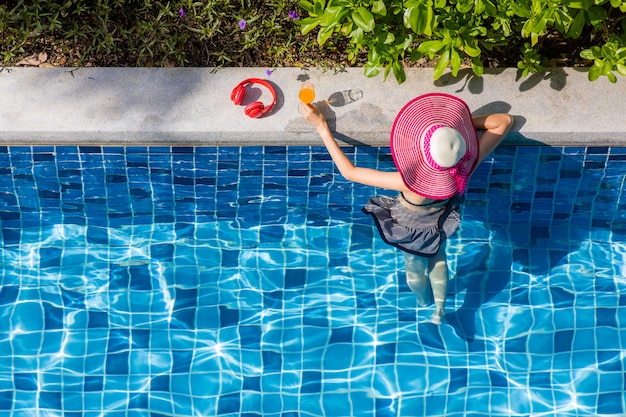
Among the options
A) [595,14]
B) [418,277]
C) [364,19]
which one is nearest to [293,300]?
[418,277]

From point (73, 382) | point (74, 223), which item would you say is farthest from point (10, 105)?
point (73, 382)

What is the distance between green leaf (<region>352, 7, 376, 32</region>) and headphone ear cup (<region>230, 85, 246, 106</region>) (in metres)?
0.75

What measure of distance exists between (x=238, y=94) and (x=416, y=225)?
1104 millimetres

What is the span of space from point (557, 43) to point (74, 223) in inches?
112

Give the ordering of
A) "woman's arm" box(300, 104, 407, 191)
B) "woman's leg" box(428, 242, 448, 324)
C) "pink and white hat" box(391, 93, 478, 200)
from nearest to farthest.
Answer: "pink and white hat" box(391, 93, 478, 200) → "woman's arm" box(300, 104, 407, 191) → "woman's leg" box(428, 242, 448, 324)

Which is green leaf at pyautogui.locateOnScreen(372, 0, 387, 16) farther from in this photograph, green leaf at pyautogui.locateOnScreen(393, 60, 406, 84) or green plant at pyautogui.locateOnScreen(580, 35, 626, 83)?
green plant at pyautogui.locateOnScreen(580, 35, 626, 83)

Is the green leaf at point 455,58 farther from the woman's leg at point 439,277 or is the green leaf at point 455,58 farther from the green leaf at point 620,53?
the woman's leg at point 439,277

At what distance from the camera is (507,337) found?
14.2 feet

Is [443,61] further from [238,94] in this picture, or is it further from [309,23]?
[238,94]

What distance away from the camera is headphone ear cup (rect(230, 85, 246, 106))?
3.83 meters

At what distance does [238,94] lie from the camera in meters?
3.83

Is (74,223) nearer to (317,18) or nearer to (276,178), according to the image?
(276,178)

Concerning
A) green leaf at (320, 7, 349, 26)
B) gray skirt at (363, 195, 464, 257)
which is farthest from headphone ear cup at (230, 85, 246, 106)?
gray skirt at (363, 195, 464, 257)

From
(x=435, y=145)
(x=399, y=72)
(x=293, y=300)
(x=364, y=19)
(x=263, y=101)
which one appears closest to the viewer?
(x=435, y=145)
